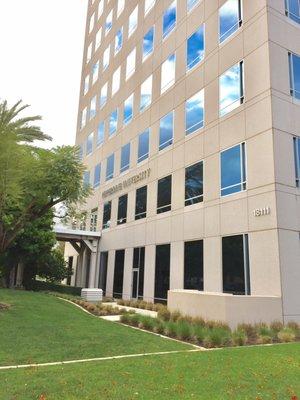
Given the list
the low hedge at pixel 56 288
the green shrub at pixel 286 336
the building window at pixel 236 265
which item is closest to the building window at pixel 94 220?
the low hedge at pixel 56 288

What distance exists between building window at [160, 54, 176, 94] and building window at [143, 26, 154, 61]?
133 inches

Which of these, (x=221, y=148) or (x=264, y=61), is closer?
(x=264, y=61)

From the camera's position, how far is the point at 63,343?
422 inches

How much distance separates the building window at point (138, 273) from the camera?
86.5 feet

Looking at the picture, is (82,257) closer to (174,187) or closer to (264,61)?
(174,187)

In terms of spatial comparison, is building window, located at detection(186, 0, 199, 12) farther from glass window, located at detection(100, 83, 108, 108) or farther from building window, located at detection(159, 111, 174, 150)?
glass window, located at detection(100, 83, 108, 108)

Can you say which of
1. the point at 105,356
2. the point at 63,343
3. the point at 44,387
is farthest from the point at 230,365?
the point at 63,343

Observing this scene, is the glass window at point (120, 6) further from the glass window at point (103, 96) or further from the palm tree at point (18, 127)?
the palm tree at point (18, 127)

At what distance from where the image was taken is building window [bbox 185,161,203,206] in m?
21.7

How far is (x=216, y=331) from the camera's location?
40.0 feet

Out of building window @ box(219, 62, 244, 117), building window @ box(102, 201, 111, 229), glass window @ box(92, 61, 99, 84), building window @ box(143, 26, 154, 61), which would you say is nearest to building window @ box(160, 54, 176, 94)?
building window @ box(143, 26, 154, 61)

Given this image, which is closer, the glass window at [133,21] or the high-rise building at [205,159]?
the high-rise building at [205,159]

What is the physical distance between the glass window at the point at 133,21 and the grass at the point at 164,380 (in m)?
31.6

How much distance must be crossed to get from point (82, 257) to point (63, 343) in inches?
1151
